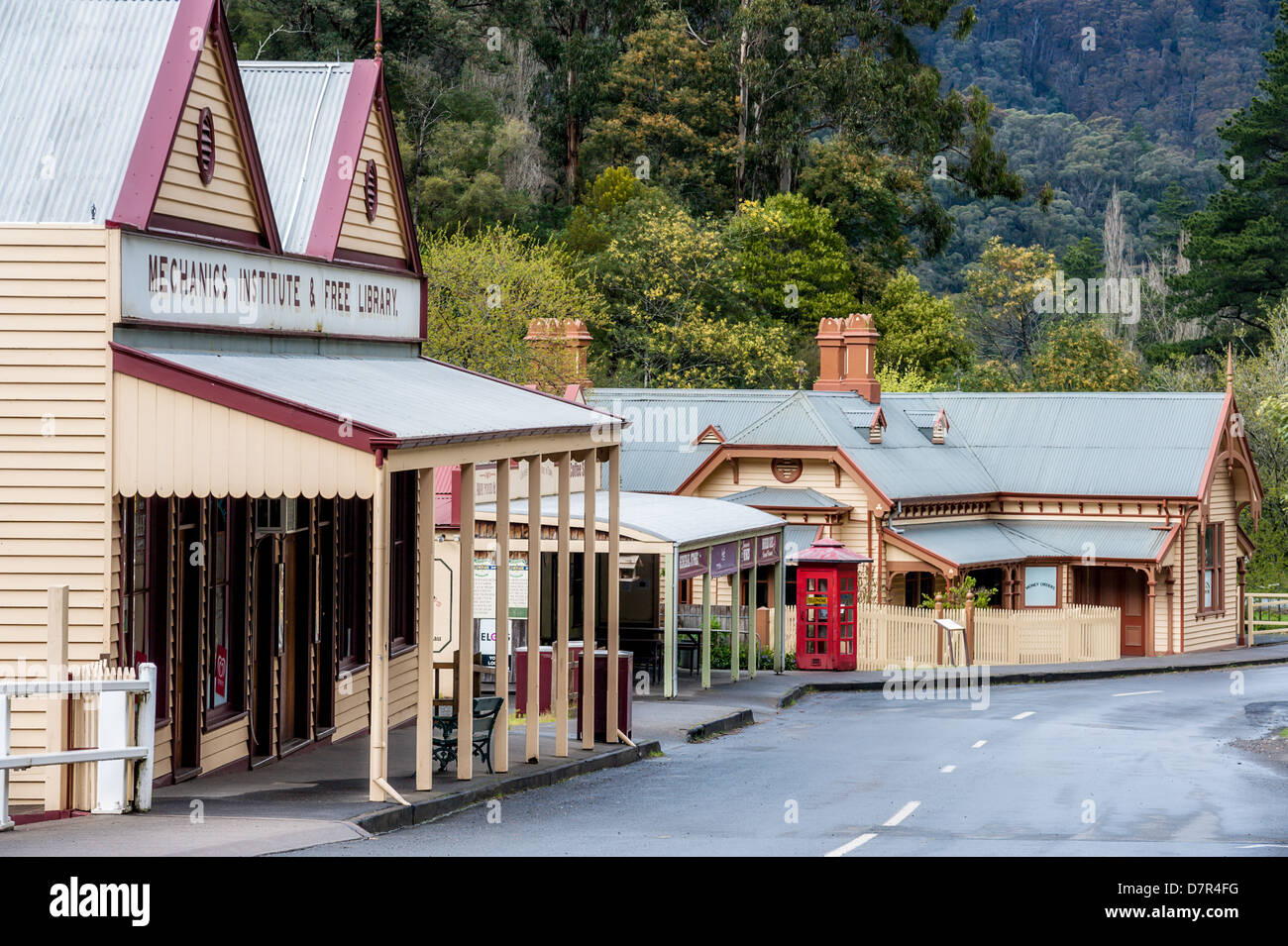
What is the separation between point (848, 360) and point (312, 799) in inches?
1288

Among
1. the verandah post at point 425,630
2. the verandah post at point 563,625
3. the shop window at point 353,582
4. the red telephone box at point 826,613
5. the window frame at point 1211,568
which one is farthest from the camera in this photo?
the window frame at point 1211,568

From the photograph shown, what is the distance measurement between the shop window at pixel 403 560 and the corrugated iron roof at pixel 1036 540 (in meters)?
20.4

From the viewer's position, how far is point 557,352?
44.8 m

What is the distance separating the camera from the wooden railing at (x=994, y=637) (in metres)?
35.9

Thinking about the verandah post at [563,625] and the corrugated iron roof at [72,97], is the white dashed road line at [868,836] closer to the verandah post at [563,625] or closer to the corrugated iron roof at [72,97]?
the verandah post at [563,625]

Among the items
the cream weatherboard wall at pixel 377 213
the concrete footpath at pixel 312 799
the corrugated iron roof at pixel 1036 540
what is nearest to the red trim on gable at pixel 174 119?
the cream weatherboard wall at pixel 377 213

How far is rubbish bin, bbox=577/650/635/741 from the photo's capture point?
63.3ft

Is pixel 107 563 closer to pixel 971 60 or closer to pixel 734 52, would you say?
pixel 734 52

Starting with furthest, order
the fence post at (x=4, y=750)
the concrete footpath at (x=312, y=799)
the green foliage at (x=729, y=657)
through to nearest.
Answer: the green foliage at (x=729, y=657) < the fence post at (x=4, y=750) < the concrete footpath at (x=312, y=799)

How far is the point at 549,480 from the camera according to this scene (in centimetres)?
3089

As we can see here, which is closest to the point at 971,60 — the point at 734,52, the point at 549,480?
the point at 734,52

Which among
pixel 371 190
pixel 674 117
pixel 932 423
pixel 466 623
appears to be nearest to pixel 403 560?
pixel 371 190

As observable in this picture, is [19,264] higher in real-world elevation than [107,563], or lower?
higher

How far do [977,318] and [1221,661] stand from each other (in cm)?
4499
